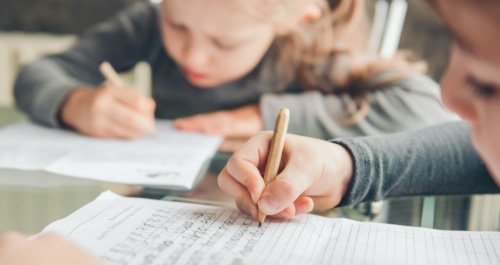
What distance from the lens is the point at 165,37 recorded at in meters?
0.77

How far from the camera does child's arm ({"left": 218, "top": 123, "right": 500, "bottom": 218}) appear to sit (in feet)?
1.14

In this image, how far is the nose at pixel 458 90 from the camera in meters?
0.25

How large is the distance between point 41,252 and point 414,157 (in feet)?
1.00

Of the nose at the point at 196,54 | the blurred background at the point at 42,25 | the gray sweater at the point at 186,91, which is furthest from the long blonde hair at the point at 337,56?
the blurred background at the point at 42,25

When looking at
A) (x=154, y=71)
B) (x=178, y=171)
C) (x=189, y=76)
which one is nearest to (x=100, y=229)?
(x=178, y=171)

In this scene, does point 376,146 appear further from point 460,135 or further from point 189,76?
point 189,76

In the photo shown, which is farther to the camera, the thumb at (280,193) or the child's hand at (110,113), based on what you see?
the child's hand at (110,113)

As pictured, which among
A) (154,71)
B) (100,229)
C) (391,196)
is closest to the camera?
(100,229)

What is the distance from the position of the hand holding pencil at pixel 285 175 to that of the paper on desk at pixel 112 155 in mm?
89

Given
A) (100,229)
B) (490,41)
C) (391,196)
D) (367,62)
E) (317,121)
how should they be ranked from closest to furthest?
(490,41) < (100,229) < (391,196) < (317,121) < (367,62)

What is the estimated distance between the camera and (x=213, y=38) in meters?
0.63

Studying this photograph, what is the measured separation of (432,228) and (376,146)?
94 mm

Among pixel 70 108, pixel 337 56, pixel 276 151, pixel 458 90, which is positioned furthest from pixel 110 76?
pixel 458 90

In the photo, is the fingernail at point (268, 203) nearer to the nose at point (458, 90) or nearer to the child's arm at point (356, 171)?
the child's arm at point (356, 171)
